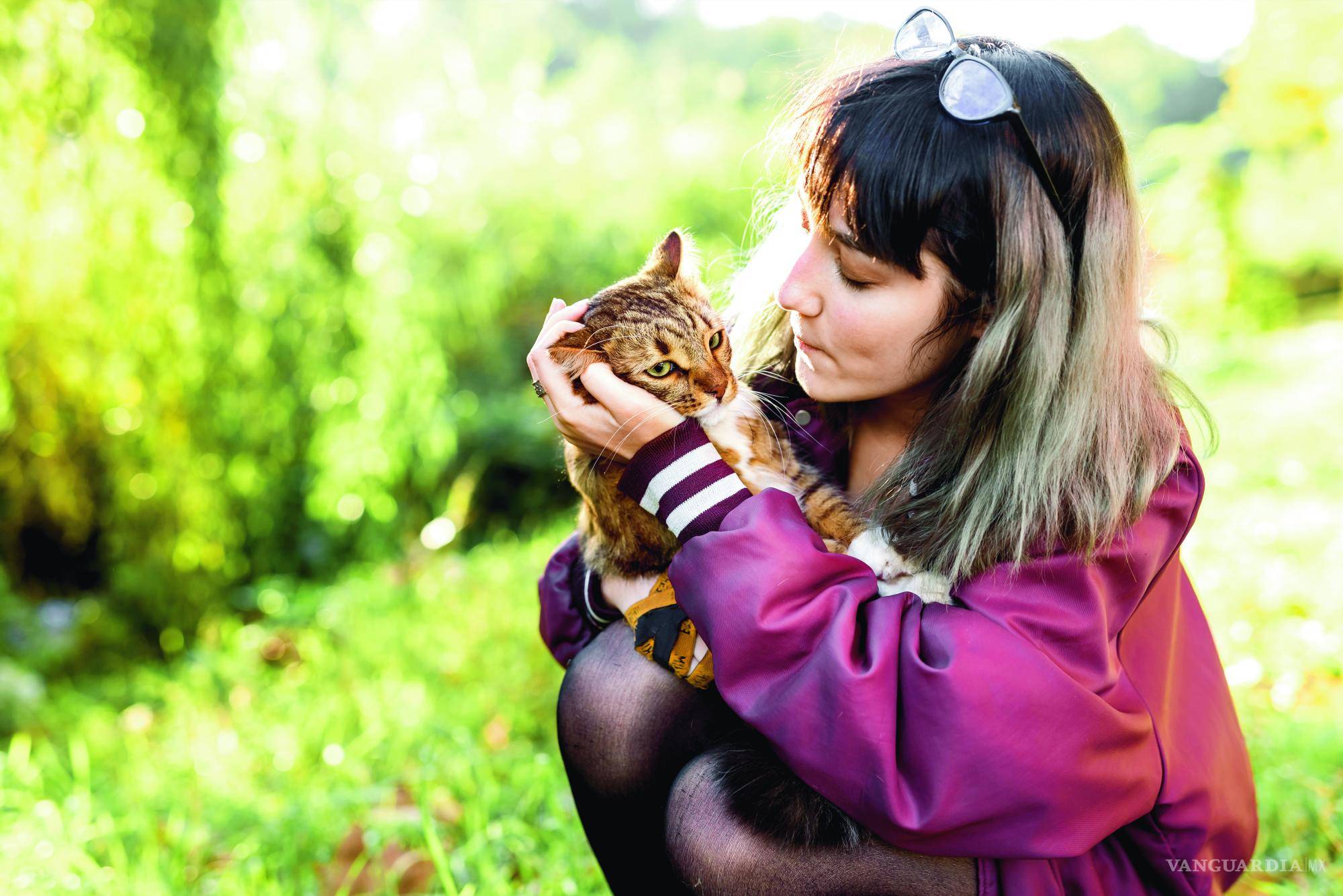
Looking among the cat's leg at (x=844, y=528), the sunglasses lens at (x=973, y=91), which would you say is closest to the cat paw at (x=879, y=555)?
the cat's leg at (x=844, y=528)

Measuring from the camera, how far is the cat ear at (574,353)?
159 centimetres

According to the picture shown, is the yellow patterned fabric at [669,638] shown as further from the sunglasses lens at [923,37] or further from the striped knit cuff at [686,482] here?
the sunglasses lens at [923,37]

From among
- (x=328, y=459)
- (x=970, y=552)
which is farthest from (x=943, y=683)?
(x=328, y=459)

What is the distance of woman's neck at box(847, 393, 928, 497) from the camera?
5.60ft

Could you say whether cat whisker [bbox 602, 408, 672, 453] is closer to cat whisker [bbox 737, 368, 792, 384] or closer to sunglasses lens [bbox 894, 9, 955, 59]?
cat whisker [bbox 737, 368, 792, 384]

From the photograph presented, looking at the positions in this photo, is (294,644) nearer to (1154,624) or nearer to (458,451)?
(458,451)

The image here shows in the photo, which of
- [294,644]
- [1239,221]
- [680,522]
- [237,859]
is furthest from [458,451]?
[1239,221]

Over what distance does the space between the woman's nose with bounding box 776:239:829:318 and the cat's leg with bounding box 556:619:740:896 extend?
69 cm

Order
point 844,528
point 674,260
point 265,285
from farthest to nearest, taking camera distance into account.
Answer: point 265,285
point 674,260
point 844,528

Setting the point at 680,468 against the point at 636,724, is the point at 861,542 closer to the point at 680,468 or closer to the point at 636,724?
the point at 680,468

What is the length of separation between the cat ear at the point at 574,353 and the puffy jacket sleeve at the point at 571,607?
1.49ft

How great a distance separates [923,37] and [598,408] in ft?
2.71

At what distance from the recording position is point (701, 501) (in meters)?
1.40

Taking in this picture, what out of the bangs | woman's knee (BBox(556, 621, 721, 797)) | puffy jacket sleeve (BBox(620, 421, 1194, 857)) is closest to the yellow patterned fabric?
woman's knee (BBox(556, 621, 721, 797))
